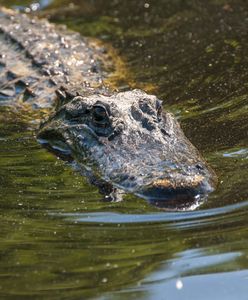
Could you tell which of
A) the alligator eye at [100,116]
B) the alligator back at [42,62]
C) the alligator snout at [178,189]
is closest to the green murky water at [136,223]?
the alligator snout at [178,189]

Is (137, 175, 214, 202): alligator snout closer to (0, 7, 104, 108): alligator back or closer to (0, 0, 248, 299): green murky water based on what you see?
(0, 0, 248, 299): green murky water

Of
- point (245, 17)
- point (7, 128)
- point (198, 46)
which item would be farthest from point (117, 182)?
point (245, 17)

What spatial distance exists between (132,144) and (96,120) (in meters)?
0.69

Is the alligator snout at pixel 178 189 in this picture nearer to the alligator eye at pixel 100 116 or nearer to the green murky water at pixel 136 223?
the green murky water at pixel 136 223

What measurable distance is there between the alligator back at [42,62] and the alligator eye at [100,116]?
1.05 metres

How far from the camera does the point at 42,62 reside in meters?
8.76

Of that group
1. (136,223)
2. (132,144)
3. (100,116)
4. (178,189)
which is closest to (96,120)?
(100,116)

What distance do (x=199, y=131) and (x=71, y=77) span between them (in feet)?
7.24

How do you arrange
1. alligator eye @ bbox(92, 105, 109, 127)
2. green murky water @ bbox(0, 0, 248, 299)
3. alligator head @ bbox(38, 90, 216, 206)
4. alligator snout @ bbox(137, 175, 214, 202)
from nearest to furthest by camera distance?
1. green murky water @ bbox(0, 0, 248, 299)
2. alligator snout @ bbox(137, 175, 214, 202)
3. alligator head @ bbox(38, 90, 216, 206)
4. alligator eye @ bbox(92, 105, 109, 127)

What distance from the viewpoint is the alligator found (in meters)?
5.31

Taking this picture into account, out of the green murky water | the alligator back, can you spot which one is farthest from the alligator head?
the alligator back

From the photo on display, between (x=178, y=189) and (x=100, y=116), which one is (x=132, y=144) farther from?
(x=178, y=189)

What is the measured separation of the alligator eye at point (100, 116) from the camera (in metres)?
6.46

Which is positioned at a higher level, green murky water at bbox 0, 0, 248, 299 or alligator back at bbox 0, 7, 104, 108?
green murky water at bbox 0, 0, 248, 299
